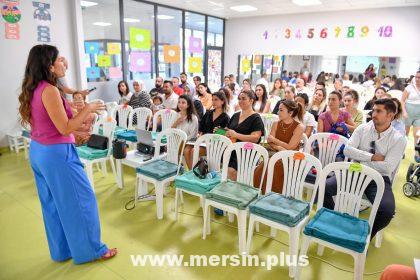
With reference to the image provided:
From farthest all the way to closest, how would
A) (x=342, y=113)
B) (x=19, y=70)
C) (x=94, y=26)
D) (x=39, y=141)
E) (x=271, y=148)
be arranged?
(x=94, y=26)
(x=19, y=70)
(x=342, y=113)
(x=271, y=148)
(x=39, y=141)

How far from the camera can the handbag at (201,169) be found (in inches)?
109

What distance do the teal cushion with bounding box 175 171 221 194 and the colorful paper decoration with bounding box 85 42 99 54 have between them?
4.72 m

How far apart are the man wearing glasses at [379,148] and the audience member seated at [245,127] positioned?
2.93 ft

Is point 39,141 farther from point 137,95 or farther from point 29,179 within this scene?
point 137,95

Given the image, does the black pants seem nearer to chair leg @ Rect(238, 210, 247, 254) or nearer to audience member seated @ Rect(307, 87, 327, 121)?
chair leg @ Rect(238, 210, 247, 254)

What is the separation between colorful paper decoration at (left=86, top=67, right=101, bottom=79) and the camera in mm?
6225

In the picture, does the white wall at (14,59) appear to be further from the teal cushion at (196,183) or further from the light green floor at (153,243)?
the teal cushion at (196,183)

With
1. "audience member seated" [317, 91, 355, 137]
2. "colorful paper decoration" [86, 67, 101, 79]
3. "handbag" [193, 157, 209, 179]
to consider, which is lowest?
"handbag" [193, 157, 209, 179]

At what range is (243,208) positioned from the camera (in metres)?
2.29

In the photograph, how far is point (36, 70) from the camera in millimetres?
1825

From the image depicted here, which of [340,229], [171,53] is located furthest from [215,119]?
[171,53]

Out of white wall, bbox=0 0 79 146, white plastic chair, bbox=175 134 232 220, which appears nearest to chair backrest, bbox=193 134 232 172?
white plastic chair, bbox=175 134 232 220

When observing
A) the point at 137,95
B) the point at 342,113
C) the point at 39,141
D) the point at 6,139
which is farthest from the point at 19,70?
the point at 342,113

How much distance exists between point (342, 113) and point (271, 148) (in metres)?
1.24
